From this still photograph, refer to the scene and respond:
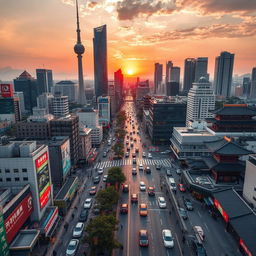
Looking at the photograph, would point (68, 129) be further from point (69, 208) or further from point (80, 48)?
point (80, 48)

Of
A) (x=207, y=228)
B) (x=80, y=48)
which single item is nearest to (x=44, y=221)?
(x=207, y=228)

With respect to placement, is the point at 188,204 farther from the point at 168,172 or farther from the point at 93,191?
the point at 93,191

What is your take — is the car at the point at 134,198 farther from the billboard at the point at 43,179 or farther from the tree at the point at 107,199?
the billboard at the point at 43,179

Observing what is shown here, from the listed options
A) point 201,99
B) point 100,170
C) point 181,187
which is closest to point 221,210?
point 181,187

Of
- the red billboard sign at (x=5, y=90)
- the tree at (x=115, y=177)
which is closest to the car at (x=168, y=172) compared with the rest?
the tree at (x=115, y=177)

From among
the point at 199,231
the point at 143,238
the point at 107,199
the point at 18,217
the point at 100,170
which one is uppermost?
the point at 18,217
